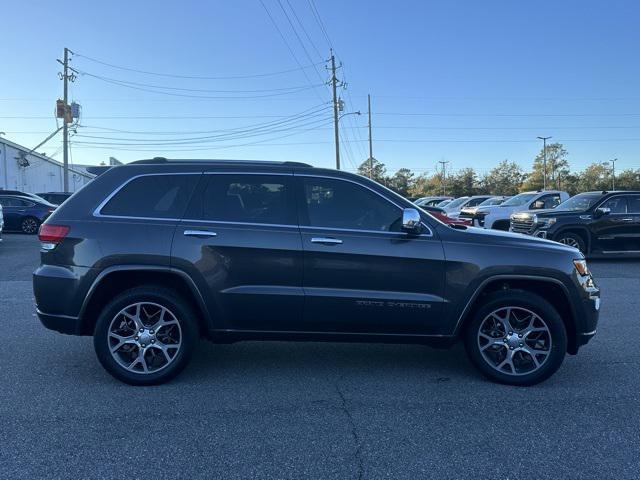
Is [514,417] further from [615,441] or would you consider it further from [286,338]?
[286,338]

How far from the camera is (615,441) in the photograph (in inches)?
136

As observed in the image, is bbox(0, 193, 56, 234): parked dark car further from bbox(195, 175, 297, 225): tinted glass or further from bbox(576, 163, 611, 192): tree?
bbox(576, 163, 611, 192): tree

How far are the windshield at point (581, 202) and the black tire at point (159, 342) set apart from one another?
11.2m

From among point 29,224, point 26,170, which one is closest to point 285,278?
point 29,224

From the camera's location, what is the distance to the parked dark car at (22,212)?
1900cm

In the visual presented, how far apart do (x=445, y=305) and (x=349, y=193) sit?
1.27 metres

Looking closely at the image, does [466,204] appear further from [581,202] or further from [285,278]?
[285,278]

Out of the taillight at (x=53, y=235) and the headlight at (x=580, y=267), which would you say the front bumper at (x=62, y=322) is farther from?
the headlight at (x=580, y=267)

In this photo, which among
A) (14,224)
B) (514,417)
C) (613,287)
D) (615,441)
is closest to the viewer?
(615,441)

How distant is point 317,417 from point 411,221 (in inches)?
67.3

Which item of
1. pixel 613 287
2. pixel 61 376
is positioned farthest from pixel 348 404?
pixel 613 287

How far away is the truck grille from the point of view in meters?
13.5

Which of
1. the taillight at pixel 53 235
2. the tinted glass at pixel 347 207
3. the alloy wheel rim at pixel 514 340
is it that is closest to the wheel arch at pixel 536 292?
the alloy wheel rim at pixel 514 340

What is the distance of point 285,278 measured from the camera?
433 cm
